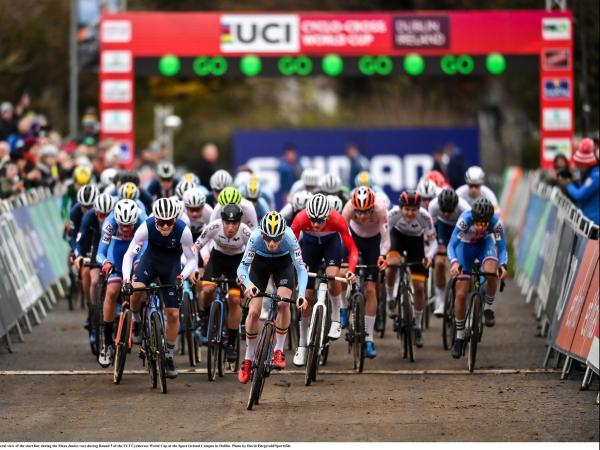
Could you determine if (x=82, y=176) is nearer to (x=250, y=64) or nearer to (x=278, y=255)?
(x=278, y=255)

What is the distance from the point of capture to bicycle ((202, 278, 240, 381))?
15812 mm

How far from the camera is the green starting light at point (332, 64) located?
98.6ft

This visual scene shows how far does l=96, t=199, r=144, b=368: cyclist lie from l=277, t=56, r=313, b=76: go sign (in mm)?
13755

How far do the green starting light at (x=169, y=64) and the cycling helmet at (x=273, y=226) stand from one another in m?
16.1

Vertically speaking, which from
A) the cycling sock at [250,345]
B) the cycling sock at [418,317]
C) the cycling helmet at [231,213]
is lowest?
the cycling sock at [418,317]

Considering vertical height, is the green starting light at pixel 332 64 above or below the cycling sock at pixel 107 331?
above

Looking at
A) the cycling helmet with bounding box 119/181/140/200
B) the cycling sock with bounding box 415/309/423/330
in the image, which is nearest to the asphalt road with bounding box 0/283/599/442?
the cycling sock with bounding box 415/309/423/330

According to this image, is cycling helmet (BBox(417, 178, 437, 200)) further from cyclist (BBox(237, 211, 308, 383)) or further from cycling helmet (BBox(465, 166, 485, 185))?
cyclist (BBox(237, 211, 308, 383))

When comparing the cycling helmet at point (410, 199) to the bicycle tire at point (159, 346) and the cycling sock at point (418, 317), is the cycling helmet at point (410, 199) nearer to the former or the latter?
the cycling sock at point (418, 317)

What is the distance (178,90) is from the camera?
6788 cm

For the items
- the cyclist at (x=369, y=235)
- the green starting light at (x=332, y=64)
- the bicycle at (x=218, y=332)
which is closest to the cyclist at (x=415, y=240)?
the cyclist at (x=369, y=235)

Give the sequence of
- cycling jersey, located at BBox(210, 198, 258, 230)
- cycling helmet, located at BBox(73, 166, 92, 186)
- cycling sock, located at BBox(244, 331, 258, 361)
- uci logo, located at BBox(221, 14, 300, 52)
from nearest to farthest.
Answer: cycling sock, located at BBox(244, 331, 258, 361), cycling jersey, located at BBox(210, 198, 258, 230), cycling helmet, located at BBox(73, 166, 92, 186), uci logo, located at BBox(221, 14, 300, 52)

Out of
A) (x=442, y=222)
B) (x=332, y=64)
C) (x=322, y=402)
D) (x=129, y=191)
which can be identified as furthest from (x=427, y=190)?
(x=332, y=64)

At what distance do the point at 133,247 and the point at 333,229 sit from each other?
215 centimetres
